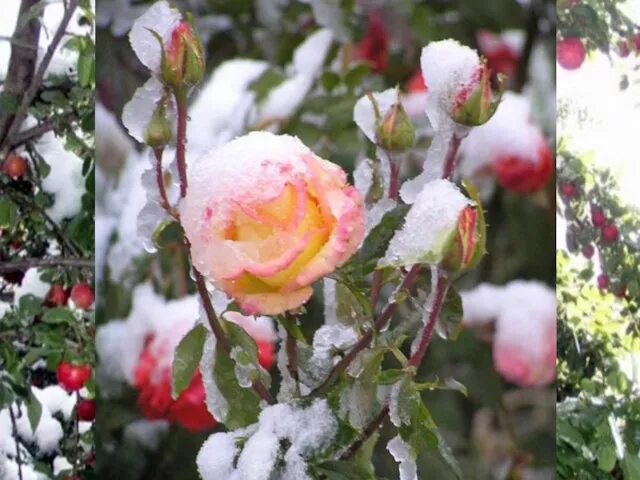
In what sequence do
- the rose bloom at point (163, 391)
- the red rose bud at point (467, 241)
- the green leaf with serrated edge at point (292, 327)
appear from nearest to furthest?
the red rose bud at point (467, 241) → the green leaf with serrated edge at point (292, 327) → the rose bloom at point (163, 391)

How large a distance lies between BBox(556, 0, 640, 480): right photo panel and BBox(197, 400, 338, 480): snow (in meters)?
0.44

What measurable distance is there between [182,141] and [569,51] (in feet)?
1.76

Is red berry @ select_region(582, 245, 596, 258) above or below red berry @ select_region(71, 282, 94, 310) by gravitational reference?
below

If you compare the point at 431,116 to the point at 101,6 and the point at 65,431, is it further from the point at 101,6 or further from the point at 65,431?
the point at 65,431

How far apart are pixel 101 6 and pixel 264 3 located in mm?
185

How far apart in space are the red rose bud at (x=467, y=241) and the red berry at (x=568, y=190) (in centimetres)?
45

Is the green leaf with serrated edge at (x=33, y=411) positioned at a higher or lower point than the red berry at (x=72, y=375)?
lower

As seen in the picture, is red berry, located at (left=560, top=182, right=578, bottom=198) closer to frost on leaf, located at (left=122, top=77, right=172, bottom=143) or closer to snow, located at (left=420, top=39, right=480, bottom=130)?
snow, located at (left=420, top=39, right=480, bottom=130)

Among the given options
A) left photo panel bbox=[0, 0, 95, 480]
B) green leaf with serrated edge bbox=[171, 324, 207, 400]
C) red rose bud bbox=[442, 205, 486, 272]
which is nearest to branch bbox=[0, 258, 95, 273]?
left photo panel bbox=[0, 0, 95, 480]

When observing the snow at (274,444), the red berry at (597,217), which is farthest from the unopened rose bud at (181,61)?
the red berry at (597,217)

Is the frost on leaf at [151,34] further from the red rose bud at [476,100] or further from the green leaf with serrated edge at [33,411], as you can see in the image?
the green leaf with serrated edge at [33,411]

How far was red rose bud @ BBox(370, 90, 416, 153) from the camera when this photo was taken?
62 cm

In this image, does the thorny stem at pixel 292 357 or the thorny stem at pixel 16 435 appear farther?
the thorny stem at pixel 16 435

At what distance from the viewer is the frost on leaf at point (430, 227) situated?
496mm
